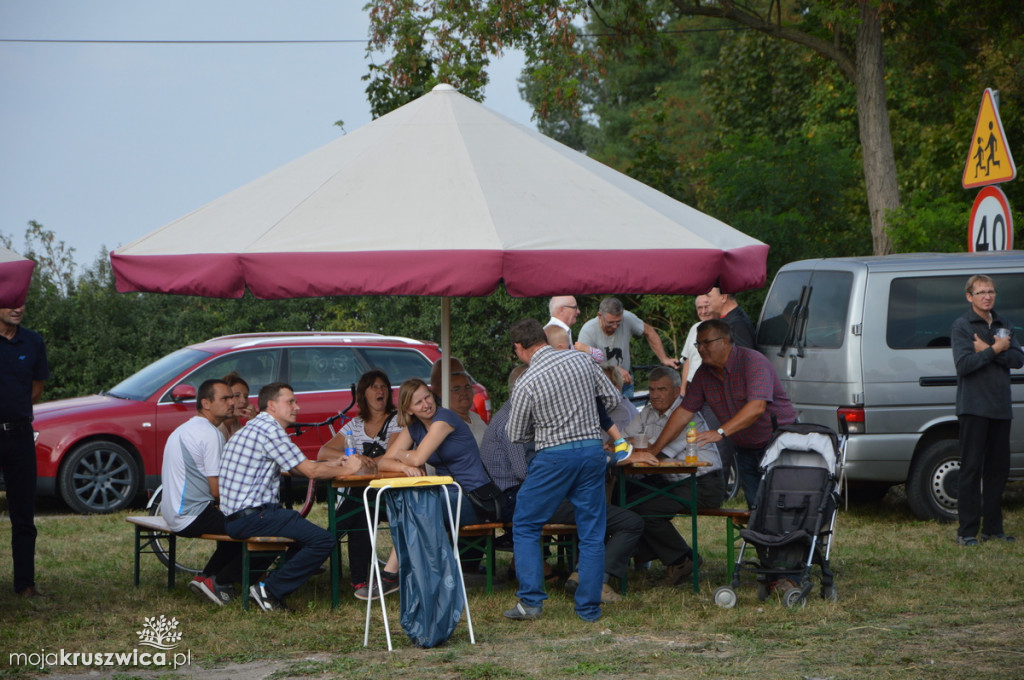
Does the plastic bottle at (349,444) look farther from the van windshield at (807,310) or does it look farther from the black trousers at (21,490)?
the van windshield at (807,310)

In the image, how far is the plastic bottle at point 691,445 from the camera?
739 cm

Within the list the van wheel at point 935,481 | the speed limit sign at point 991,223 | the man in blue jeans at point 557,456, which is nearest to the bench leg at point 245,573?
the man in blue jeans at point 557,456

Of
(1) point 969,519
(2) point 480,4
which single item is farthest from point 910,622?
(2) point 480,4

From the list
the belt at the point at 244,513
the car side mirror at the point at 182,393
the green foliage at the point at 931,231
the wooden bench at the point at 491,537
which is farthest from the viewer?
the green foliage at the point at 931,231

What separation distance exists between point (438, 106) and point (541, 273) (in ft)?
6.41

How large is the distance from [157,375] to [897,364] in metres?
7.01

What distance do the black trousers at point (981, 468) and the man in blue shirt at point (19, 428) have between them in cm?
658

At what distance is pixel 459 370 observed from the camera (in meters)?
8.20

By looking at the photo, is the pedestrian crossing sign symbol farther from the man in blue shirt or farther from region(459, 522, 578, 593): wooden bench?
the man in blue shirt

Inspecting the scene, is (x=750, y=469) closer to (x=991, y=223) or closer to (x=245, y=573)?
(x=245, y=573)

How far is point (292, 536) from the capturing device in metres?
7.02

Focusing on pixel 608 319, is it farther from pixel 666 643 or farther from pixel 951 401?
pixel 666 643

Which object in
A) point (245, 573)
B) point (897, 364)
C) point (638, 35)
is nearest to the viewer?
point (245, 573)

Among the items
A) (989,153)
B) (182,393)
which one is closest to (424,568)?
(182,393)
